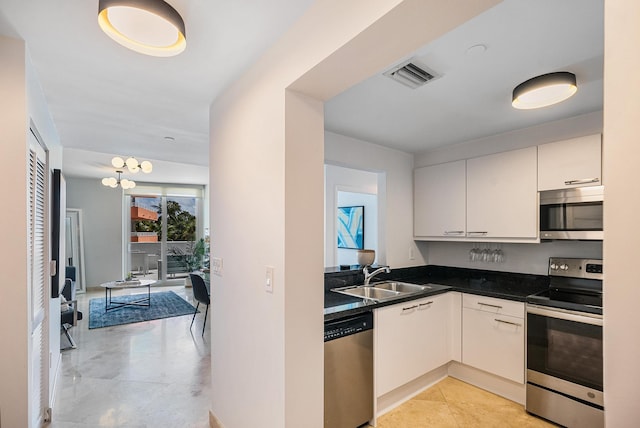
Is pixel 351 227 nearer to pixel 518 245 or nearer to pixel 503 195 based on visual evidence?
pixel 518 245

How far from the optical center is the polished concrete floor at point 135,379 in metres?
2.44

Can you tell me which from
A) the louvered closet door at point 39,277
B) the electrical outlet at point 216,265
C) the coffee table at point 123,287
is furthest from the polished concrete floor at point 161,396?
the coffee table at point 123,287

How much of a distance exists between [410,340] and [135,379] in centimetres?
260

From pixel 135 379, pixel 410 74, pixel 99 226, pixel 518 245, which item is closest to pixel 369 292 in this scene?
pixel 518 245

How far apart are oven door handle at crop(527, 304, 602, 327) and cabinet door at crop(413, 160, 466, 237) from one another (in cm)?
98

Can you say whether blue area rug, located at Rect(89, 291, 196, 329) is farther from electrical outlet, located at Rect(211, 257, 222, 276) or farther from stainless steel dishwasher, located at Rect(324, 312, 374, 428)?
stainless steel dishwasher, located at Rect(324, 312, 374, 428)

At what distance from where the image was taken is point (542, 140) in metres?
2.82

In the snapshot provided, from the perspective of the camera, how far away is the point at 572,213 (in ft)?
8.42

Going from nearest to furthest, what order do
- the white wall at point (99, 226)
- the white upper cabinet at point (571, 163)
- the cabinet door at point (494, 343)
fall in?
the white upper cabinet at point (571, 163)
the cabinet door at point (494, 343)
the white wall at point (99, 226)

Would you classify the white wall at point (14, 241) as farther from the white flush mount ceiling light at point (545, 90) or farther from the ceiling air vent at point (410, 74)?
the white flush mount ceiling light at point (545, 90)

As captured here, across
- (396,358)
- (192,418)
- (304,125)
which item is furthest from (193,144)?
(396,358)

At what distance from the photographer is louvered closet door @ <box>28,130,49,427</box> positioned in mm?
1919

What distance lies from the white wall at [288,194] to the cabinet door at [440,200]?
2.16 metres

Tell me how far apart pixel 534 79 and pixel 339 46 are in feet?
4.54
